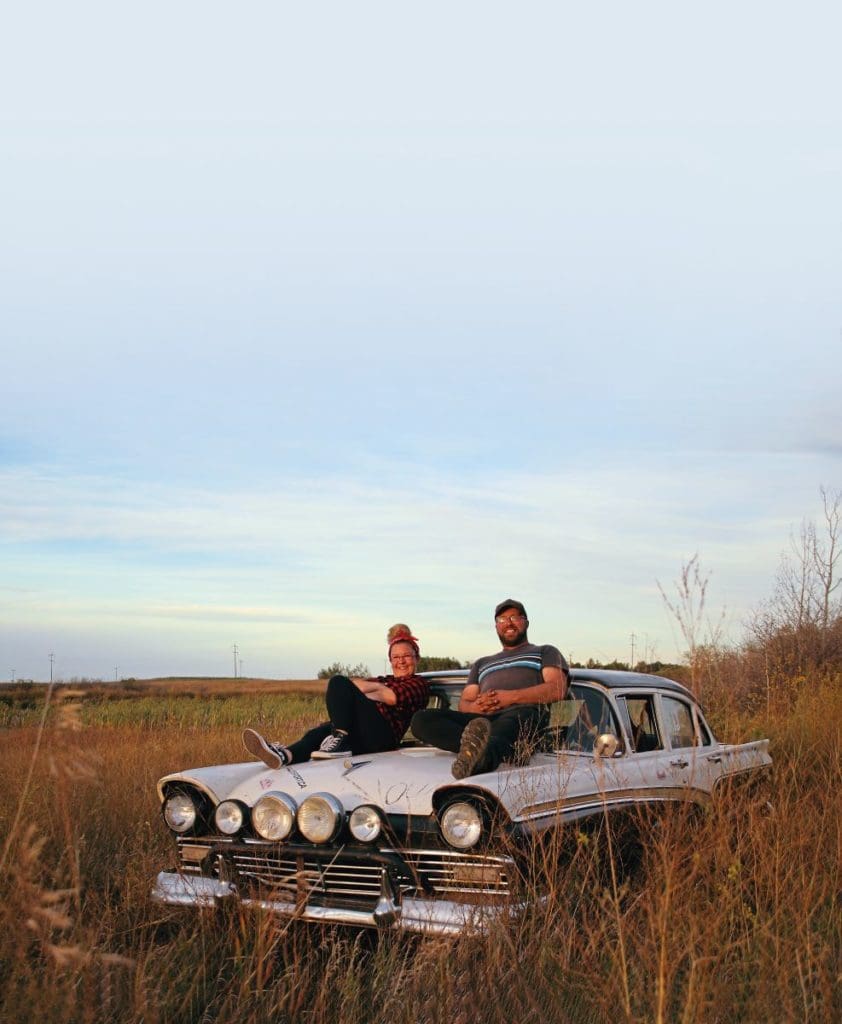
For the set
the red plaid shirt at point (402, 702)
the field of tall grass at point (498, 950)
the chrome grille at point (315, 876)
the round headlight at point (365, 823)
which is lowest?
the field of tall grass at point (498, 950)

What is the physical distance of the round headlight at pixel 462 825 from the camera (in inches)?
194

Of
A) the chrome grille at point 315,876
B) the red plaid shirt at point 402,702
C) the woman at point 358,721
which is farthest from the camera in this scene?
the red plaid shirt at point 402,702

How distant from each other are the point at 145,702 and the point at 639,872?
2529 centimetres

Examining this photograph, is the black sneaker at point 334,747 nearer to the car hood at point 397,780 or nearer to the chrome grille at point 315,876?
the car hood at point 397,780

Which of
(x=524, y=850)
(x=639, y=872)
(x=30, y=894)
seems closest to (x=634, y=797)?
(x=639, y=872)

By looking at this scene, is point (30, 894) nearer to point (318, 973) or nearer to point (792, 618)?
point (318, 973)

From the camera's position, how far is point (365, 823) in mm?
5242

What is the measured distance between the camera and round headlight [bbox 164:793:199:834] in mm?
5938

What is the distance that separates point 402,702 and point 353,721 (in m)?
0.38

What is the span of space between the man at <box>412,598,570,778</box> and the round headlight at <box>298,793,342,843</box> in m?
0.64

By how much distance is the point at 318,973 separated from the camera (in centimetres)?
491

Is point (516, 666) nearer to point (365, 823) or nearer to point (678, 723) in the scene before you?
point (678, 723)

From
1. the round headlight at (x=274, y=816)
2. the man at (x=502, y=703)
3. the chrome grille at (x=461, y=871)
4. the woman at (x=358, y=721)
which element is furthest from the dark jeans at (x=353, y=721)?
the chrome grille at (x=461, y=871)

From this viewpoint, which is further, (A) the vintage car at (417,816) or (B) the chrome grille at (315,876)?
(B) the chrome grille at (315,876)
